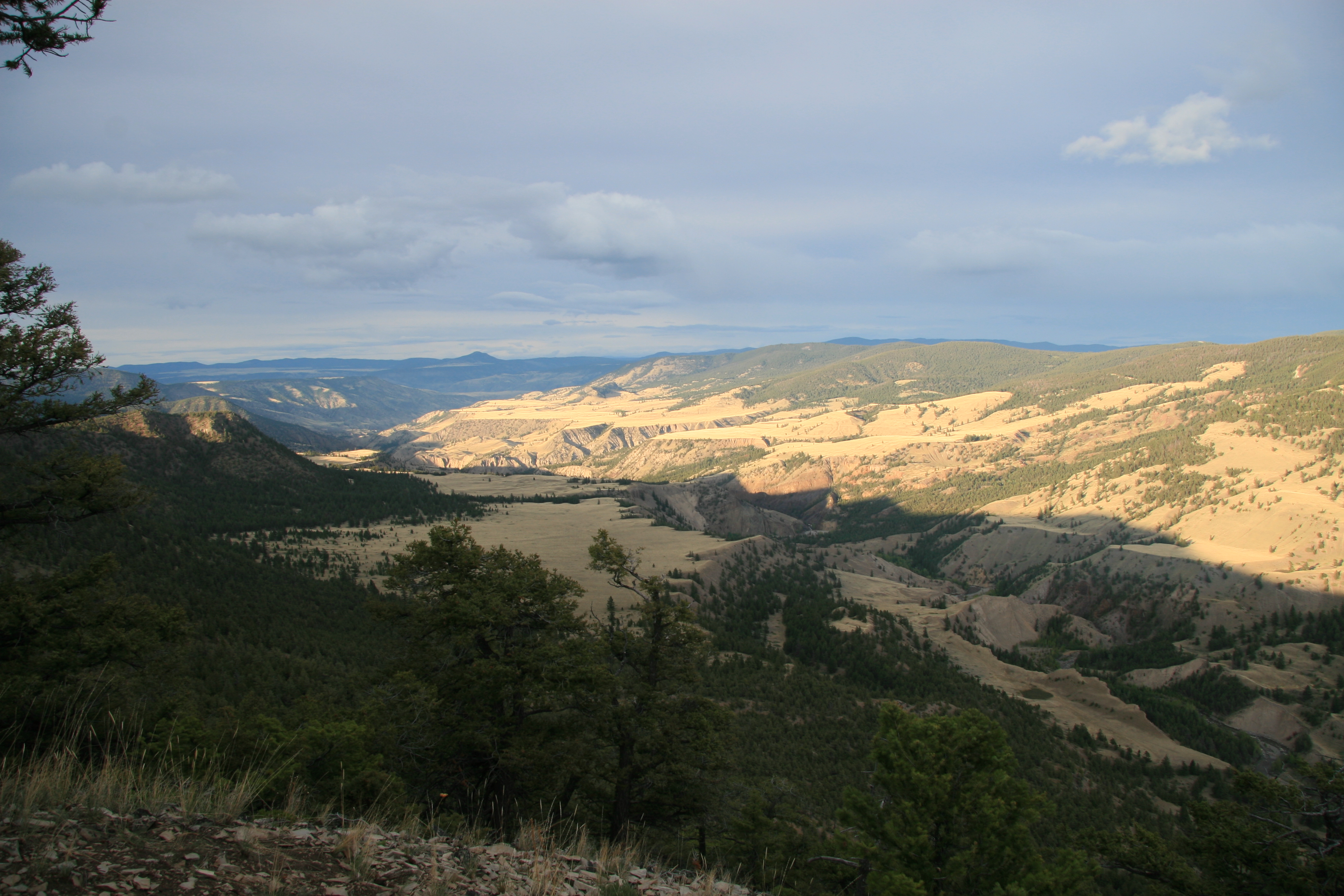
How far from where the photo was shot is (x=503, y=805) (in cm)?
1470

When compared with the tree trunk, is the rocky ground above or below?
above

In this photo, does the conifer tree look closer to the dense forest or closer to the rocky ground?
the dense forest

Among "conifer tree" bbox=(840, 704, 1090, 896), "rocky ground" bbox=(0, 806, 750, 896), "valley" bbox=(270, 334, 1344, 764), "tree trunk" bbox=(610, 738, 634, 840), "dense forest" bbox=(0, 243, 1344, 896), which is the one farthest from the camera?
"valley" bbox=(270, 334, 1344, 764)

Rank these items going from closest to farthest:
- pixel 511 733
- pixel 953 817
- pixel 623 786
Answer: pixel 511 733, pixel 623 786, pixel 953 817

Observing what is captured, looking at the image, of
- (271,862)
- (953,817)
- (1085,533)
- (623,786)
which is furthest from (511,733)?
(1085,533)

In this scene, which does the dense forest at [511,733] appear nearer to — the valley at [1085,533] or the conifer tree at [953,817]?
the conifer tree at [953,817]

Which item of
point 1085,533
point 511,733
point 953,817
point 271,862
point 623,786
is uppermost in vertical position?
point 271,862

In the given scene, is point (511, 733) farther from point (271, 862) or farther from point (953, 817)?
point (953, 817)

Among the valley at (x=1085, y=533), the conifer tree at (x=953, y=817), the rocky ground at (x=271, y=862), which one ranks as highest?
the rocky ground at (x=271, y=862)

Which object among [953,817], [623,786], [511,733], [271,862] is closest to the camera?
[271,862]

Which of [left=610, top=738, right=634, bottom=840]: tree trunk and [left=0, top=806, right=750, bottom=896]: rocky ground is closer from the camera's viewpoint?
[left=0, top=806, right=750, bottom=896]: rocky ground

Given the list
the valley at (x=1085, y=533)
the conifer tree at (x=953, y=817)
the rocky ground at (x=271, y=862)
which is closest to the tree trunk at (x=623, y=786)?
the conifer tree at (x=953, y=817)

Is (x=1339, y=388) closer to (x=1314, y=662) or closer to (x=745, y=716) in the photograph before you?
(x=1314, y=662)

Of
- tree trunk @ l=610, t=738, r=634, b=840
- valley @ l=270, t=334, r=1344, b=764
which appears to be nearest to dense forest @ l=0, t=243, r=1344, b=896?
tree trunk @ l=610, t=738, r=634, b=840
